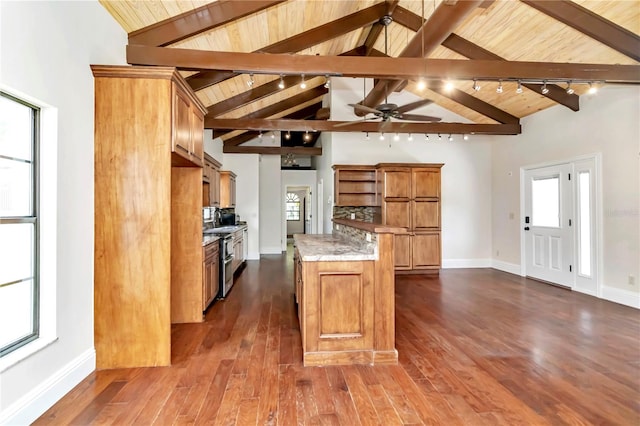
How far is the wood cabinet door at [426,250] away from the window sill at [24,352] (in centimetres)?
544

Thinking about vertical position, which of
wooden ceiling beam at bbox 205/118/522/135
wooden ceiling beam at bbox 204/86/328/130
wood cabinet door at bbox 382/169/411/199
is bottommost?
wood cabinet door at bbox 382/169/411/199

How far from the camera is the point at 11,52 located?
168 cm

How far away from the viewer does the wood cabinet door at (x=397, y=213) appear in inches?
238

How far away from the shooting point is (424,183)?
20.1 feet

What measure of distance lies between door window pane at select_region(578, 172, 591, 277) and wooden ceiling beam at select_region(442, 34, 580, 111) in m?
1.14

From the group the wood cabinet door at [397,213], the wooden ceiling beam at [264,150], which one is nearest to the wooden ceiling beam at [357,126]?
the wood cabinet door at [397,213]

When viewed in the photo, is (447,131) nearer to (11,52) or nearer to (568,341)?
(568,341)

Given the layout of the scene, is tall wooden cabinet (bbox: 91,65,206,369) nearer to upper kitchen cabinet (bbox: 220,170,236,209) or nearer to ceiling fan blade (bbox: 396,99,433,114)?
ceiling fan blade (bbox: 396,99,433,114)

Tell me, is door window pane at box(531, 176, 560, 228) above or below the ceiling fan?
below

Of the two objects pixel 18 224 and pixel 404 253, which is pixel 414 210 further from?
pixel 18 224

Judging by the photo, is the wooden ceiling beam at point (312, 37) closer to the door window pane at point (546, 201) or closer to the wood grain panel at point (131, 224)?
the wood grain panel at point (131, 224)

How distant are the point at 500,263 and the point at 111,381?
Result: 22.5ft

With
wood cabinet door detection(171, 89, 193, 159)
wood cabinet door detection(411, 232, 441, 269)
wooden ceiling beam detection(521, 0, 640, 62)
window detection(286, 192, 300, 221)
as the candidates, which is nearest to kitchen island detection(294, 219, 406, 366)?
wood cabinet door detection(171, 89, 193, 159)

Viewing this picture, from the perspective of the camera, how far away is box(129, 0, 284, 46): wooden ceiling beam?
2980 mm
